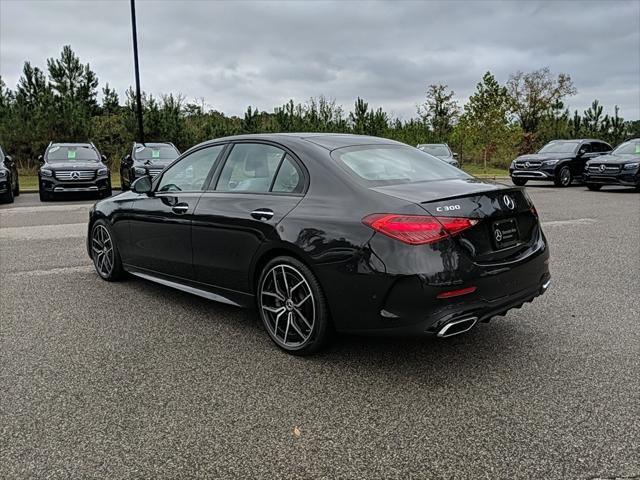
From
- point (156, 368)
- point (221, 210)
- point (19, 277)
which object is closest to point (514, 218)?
point (221, 210)

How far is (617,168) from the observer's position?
52.5 feet

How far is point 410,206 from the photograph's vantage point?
316 cm

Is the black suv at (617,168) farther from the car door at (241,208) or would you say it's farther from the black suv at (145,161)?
the car door at (241,208)

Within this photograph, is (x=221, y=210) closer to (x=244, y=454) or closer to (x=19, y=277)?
(x=244, y=454)

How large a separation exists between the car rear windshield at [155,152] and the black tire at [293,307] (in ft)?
45.6

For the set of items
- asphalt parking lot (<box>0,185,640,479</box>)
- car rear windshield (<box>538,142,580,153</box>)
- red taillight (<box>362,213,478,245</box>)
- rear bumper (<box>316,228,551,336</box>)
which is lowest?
asphalt parking lot (<box>0,185,640,479</box>)

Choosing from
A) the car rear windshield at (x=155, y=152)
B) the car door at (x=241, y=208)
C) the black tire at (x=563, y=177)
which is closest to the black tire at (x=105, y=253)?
the car door at (x=241, y=208)

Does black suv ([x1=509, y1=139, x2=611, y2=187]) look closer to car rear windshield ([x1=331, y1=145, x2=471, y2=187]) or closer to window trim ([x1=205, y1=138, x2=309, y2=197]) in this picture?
car rear windshield ([x1=331, y1=145, x2=471, y2=187])

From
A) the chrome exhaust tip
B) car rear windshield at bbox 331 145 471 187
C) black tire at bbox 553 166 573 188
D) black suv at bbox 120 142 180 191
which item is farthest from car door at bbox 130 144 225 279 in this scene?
black tire at bbox 553 166 573 188

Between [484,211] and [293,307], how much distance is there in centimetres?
137

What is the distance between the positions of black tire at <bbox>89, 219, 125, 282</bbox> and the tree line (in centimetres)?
2027

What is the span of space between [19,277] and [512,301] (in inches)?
200

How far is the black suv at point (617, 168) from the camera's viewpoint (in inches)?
620

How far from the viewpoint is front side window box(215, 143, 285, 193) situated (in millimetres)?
4023
